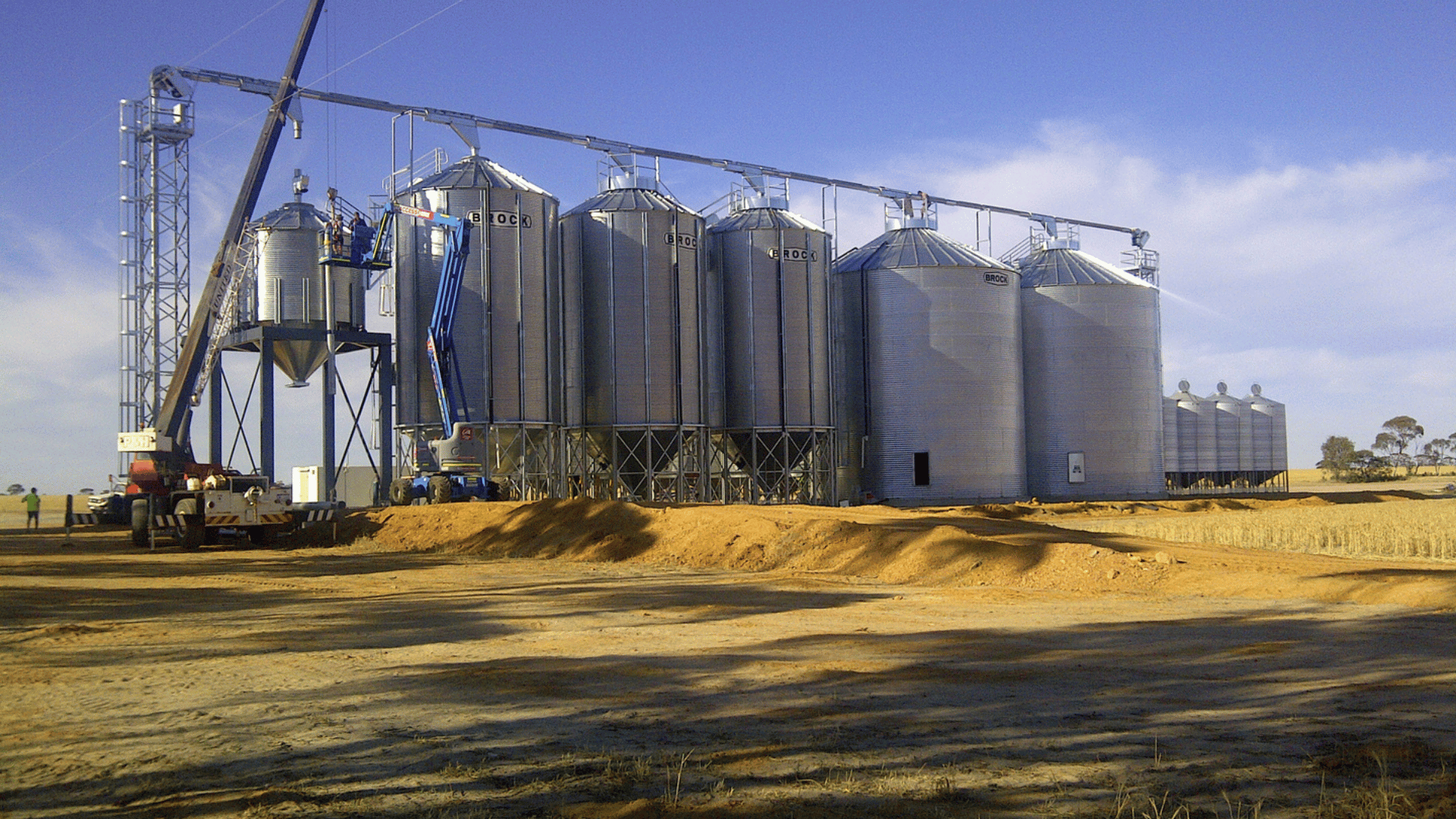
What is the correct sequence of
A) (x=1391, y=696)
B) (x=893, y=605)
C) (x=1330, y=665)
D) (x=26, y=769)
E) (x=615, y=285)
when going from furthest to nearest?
(x=615, y=285), (x=893, y=605), (x=1330, y=665), (x=1391, y=696), (x=26, y=769)

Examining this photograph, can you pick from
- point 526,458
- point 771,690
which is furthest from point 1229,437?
point 771,690

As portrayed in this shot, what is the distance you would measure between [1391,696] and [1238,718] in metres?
1.60

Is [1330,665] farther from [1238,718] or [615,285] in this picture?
[615,285]

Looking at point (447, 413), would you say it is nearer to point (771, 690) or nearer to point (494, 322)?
point (494, 322)

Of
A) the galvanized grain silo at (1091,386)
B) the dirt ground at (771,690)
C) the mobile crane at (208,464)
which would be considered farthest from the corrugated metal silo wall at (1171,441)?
the mobile crane at (208,464)

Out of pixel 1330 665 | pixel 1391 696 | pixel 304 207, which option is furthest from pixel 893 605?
pixel 304 207

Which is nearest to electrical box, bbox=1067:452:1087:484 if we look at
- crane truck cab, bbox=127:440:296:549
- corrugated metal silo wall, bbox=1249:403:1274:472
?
corrugated metal silo wall, bbox=1249:403:1274:472

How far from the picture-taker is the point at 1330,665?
10.4m

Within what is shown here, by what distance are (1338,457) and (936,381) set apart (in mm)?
82832

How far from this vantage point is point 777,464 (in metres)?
47.9

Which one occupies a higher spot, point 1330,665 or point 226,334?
point 226,334

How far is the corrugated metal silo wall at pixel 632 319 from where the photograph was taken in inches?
1740

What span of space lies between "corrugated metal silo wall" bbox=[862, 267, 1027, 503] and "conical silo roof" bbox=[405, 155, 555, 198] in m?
16.7

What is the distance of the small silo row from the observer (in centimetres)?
6862
